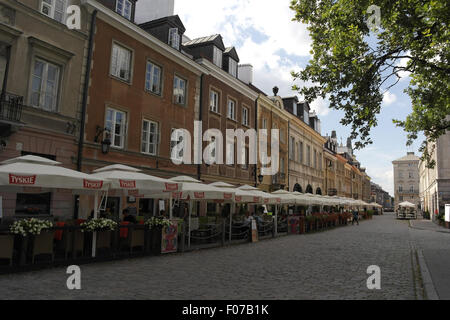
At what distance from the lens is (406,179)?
108000mm

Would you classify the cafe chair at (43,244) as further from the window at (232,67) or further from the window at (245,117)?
the window at (245,117)

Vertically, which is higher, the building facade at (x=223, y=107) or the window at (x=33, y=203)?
the building facade at (x=223, y=107)

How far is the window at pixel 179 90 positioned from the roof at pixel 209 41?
5.09 m

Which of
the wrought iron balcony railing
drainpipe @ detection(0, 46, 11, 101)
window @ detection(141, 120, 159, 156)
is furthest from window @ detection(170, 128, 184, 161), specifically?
drainpipe @ detection(0, 46, 11, 101)

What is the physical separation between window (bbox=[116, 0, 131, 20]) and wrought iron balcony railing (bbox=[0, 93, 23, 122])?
7.81 meters

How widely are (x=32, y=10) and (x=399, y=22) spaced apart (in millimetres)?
12669

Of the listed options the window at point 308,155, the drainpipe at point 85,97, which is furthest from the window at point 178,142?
the window at point 308,155

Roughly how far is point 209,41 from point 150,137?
392 inches

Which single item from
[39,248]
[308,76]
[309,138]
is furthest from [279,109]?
[39,248]

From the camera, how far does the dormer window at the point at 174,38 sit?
2048 cm

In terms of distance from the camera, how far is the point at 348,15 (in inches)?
440

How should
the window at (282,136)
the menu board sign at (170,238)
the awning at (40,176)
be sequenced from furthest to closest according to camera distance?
the window at (282,136) < the menu board sign at (170,238) < the awning at (40,176)

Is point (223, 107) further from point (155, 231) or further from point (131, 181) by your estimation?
point (131, 181)

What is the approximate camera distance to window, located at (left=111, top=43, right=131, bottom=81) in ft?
55.2
